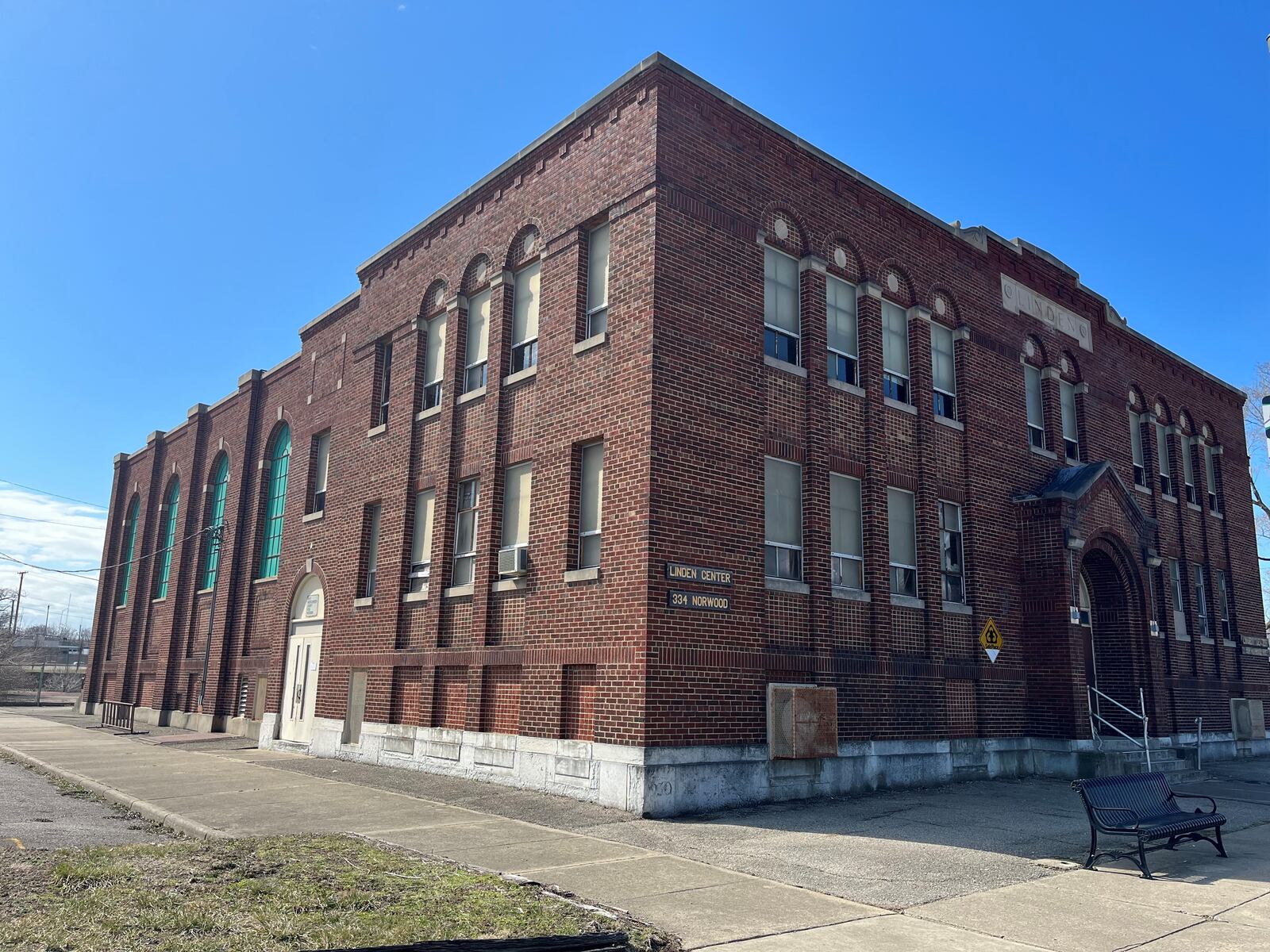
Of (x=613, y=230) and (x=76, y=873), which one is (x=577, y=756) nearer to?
(x=76, y=873)

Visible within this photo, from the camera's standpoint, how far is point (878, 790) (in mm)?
14516

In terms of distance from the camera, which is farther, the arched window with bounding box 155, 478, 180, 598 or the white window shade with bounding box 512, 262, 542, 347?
the arched window with bounding box 155, 478, 180, 598

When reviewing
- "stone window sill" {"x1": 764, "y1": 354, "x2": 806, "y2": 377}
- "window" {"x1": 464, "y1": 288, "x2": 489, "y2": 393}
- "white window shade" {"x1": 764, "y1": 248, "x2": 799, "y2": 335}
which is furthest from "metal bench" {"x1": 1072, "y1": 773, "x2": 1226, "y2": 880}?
"window" {"x1": 464, "y1": 288, "x2": 489, "y2": 393}

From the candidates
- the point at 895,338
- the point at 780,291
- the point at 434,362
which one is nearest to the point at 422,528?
the point at 434,362

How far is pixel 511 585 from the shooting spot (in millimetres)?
14891

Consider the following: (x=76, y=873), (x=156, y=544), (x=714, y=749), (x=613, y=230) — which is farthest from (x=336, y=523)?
(x=156, y=544)

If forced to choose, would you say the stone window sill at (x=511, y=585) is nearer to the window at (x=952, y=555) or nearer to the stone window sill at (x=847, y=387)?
the stone window sill at (x=847, y=387)

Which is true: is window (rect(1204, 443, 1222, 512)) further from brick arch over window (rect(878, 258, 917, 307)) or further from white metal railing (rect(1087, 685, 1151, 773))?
brick arch over window (rect(878, 258, 917, 307))

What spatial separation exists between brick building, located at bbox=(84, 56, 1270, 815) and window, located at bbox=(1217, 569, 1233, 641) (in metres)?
0.24

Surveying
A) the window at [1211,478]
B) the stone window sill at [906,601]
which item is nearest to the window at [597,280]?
the stone window sill at [906,601]

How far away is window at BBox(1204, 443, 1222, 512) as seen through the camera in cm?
2634

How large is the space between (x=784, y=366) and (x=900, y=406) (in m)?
3.26

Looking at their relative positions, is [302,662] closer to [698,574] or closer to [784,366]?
[698,574]

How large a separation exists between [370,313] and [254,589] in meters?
10.0
